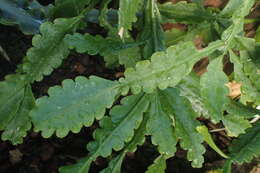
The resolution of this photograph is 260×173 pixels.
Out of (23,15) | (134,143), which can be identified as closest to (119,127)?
(134,143)

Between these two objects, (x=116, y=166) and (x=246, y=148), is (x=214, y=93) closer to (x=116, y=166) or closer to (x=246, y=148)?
(x=246, y=148)

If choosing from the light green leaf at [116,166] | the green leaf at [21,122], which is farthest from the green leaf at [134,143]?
the green leaf at [21,122]

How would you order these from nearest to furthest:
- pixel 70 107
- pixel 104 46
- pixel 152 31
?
1. pixel 70 107
2. pixel 104 46
3. pixel 152 31

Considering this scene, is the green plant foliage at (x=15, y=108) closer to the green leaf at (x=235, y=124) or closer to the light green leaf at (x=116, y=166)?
the light green leaf at (x=116, y=166)

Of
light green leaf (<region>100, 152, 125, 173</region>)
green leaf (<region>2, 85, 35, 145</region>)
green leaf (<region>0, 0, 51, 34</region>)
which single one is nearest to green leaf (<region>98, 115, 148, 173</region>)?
light green leaf (<region>100, 152, 125, 173</region>)

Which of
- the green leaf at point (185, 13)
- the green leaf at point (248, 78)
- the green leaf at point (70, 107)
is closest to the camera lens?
the green leaf at point (70, 107)

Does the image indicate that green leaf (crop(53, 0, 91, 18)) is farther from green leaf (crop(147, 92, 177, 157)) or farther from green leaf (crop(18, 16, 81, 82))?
green leaf (crop(147, 92, 177, 157))

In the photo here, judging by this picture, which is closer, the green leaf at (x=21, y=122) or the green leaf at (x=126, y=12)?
the green leaf at (x=126, y=12)
